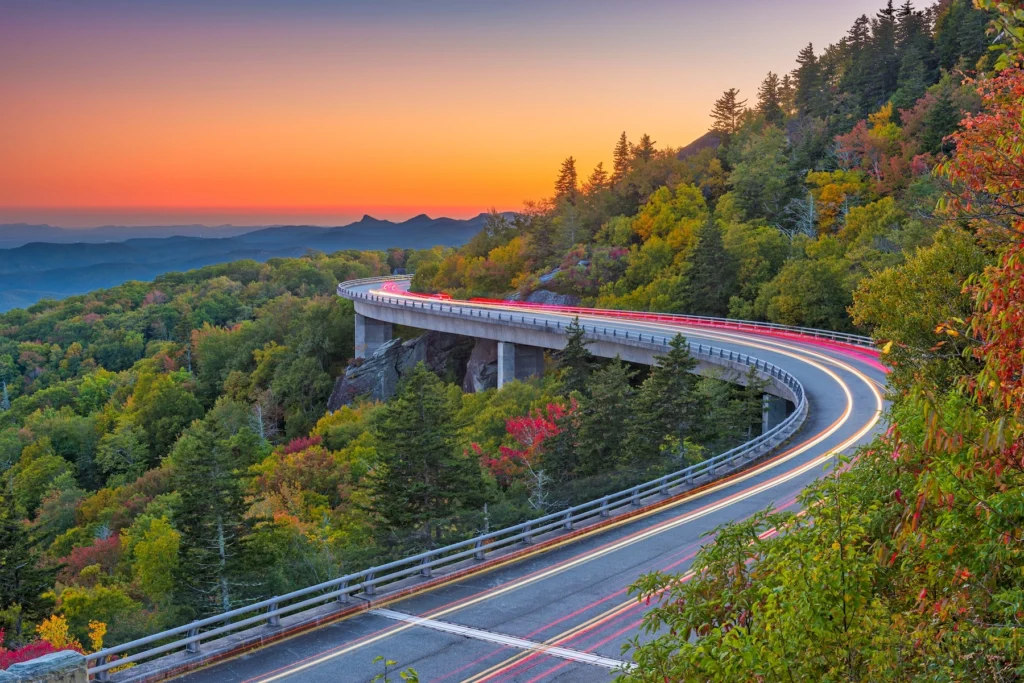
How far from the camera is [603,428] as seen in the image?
3369cm

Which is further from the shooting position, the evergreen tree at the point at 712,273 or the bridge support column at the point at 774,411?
the evergreen tree at the point at 712,273

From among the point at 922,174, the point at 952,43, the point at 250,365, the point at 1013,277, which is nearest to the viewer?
the point at 1013,277

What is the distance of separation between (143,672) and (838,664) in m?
12.2

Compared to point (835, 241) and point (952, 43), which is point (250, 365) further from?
point (952, 43)

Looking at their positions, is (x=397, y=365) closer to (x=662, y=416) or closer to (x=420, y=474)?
(x=662, y=416)

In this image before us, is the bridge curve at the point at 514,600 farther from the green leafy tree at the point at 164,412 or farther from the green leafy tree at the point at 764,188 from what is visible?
the green leafy tree at the point at 164,412

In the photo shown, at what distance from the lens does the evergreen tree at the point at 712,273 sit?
68.4 metres

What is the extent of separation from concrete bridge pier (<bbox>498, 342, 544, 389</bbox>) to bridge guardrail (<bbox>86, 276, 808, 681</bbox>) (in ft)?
44.7

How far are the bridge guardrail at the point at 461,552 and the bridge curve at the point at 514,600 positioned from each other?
2.6 inches

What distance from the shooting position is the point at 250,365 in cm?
10631

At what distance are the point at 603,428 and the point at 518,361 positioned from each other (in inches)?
1371

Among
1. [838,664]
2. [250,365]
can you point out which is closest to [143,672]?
[838,664]

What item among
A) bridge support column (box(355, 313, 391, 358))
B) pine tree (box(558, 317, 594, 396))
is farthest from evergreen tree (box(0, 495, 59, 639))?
bridge support column (box(355, 313, 391, 358))

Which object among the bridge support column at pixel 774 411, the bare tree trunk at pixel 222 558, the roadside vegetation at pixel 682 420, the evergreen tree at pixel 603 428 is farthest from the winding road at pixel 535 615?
the bridge support column at pixel 774 411
